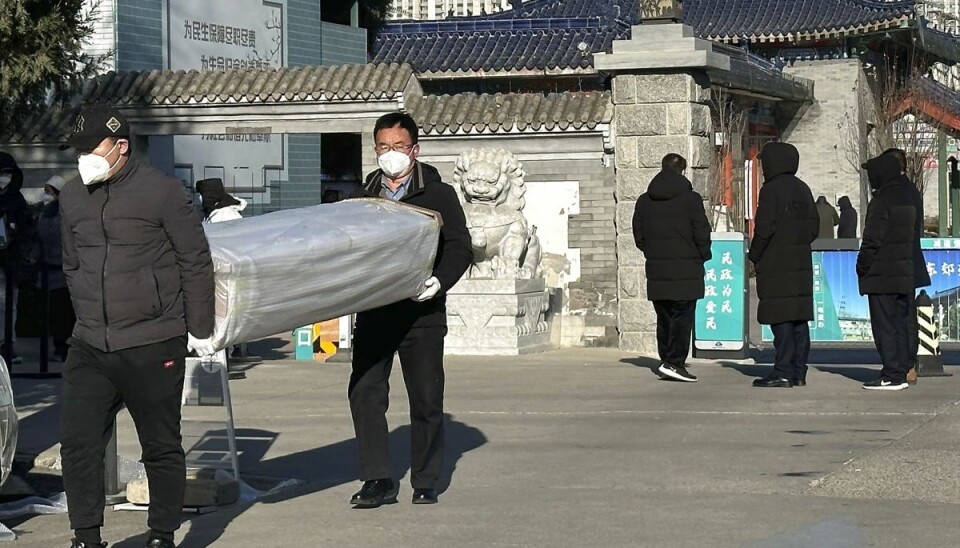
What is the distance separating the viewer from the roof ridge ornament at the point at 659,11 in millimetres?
16125

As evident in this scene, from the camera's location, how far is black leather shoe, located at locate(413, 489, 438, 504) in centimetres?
796

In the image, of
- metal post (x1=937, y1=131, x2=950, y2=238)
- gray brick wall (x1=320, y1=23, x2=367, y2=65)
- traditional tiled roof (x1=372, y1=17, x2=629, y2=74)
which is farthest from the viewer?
metal post (x1=937, y1=131, x2=950, y2=238)

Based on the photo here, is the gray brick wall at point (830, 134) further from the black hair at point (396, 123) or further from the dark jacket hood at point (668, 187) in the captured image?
the black hair at point (396, 123)

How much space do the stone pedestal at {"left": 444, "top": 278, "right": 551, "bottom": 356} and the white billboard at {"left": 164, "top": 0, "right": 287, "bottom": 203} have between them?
28.2 feet

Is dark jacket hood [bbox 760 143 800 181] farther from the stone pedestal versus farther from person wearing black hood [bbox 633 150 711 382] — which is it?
the stone pedestal

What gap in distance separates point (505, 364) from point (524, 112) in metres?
2.95

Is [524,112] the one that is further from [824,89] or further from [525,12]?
[525,12]

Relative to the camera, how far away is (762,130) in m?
34.4

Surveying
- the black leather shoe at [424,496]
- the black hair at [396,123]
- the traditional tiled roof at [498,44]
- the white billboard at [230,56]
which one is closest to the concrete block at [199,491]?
the black leather shoe at [424,496]

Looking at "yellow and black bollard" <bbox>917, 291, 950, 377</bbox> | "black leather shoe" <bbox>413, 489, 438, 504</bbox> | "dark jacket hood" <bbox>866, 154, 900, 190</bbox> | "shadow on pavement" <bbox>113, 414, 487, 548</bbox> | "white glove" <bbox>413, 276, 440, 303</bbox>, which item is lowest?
"shadow on pavement" <bbox>113, 414, 487, 548</bbox>

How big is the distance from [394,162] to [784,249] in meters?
5.56

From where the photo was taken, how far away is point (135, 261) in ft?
21.3

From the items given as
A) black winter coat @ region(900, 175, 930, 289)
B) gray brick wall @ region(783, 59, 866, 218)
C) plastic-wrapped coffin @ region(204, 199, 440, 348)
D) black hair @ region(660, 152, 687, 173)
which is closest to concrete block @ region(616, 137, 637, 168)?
black hair @ region(660, 152, 687, 173)

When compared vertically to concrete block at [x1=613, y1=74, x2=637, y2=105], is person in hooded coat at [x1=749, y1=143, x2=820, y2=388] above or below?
below
